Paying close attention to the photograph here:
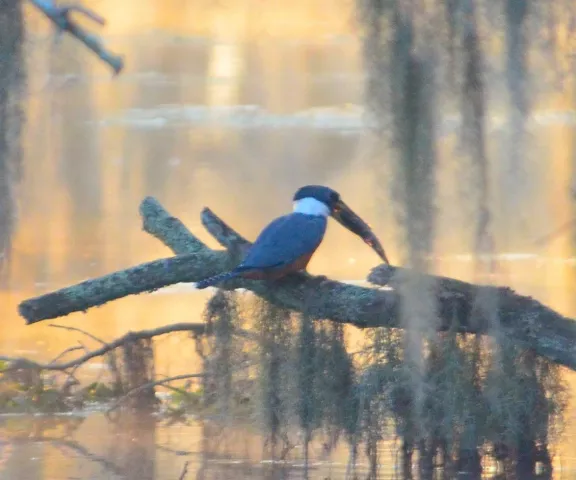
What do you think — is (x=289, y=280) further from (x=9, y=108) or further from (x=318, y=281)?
(x=9, y=108)

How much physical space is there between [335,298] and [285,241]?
35cm

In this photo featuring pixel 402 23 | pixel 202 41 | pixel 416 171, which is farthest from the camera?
pixel 202 41

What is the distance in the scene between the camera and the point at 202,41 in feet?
101

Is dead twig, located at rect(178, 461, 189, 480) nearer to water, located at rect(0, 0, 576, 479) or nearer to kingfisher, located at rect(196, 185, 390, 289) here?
water, located at rect(0, 0, 576, 479)

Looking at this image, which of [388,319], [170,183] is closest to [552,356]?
[388,319]

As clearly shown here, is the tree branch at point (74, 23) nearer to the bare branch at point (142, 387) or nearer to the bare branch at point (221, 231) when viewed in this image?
the bare branch at point (221, 231)

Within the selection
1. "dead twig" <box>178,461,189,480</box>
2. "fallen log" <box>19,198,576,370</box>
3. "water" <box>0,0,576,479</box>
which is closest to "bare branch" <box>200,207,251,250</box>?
"fallen log" <box>19,198,576,370</box>

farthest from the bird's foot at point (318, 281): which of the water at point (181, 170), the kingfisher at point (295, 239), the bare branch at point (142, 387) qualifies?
the bare branch at point (142, 387)

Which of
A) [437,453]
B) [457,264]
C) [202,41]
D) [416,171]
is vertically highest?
[202,41]

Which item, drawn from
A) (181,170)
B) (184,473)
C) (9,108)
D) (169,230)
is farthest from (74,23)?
(181,170)

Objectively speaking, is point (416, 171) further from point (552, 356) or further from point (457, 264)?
point (457, 264)

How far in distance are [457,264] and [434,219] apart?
453 cm

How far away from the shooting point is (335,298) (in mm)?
4750

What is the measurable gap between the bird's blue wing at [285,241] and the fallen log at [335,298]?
0.36 feet
